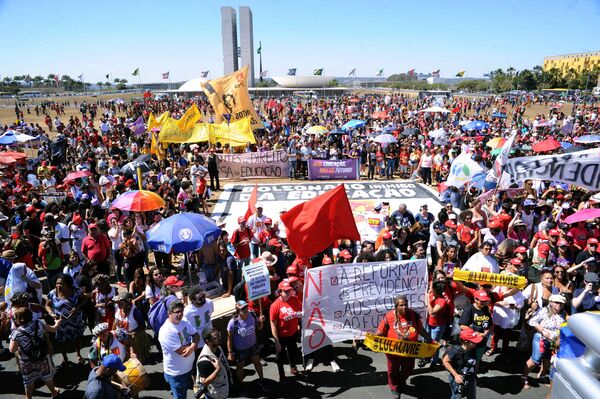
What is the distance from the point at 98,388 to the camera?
13.8 feet

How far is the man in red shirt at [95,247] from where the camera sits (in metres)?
7.97

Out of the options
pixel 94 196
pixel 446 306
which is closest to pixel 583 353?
pixel 446 306

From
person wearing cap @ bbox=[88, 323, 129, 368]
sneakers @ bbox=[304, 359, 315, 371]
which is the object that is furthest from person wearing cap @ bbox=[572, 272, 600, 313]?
person wearing cap @ bbox=[88, 323, 129, 368]

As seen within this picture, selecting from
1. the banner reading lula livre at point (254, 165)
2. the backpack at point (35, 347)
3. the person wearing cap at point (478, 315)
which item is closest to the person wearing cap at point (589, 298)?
the person wearing cap at point (478, 315)

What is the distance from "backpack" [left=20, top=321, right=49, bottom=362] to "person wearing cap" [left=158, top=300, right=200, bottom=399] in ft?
5.06

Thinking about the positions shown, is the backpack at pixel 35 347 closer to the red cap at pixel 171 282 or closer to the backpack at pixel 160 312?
the backpack at pixel 160 312

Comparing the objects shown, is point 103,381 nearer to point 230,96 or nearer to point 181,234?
point 181,234

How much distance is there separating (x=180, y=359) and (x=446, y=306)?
144 inches

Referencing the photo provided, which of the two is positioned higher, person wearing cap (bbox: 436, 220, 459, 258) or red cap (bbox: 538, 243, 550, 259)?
person wearing cap (bbox: 436, 220, 459, 258)

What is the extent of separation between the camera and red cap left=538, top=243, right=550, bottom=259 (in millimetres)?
7793

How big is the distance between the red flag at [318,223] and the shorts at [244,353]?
187 centimetres

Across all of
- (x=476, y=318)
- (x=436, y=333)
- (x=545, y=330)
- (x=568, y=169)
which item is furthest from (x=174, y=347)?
(x=568, y=169)

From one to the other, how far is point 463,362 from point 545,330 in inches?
55.7

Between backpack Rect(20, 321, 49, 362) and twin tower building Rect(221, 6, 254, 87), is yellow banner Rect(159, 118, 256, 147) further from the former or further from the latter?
twin tower building Rect(221, 6, 254, 87)
